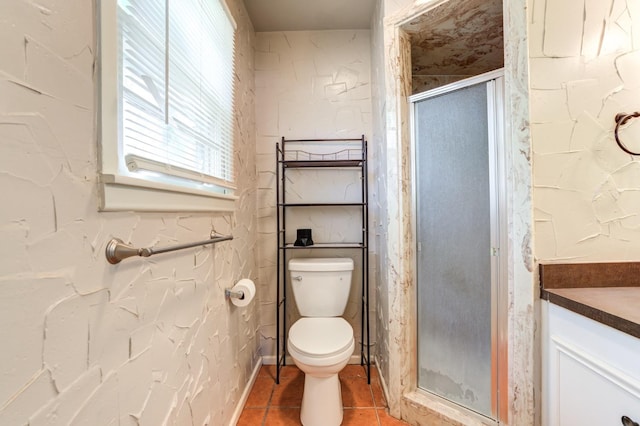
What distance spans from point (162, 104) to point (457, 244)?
56.9 inches

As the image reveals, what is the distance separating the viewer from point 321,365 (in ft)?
4.24

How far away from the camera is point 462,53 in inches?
68.7

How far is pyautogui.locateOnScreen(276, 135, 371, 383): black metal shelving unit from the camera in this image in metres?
1.87

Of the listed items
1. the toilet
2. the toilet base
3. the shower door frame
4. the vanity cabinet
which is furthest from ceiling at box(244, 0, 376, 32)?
the toilet base

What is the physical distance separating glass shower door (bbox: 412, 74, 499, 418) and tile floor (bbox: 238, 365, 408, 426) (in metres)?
0.32

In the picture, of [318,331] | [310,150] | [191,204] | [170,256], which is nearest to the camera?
[170,256]

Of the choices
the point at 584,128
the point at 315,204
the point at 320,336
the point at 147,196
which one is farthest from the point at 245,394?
the point at 584,128

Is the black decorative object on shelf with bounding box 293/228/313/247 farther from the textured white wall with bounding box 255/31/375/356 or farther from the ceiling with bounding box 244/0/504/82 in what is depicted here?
the ceiling with bounding box 244/0/504/82

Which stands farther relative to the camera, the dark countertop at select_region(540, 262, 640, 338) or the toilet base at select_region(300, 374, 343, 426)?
the toilet base at select_region(300, 374, 343, 426)

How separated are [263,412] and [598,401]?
1.50 m

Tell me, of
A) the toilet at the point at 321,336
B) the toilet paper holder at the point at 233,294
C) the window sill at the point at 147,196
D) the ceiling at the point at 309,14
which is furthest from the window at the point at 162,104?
the toilet at the point at 321,336

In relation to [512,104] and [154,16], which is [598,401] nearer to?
[512,104]

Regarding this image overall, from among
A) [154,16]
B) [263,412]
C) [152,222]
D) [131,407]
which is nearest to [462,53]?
[154,16]

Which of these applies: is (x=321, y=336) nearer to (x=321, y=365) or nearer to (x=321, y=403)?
(x=321, y=365)
